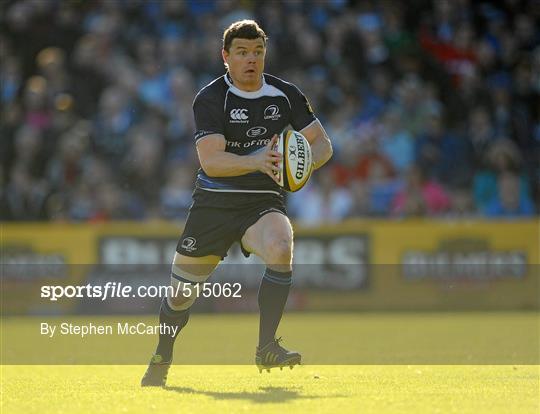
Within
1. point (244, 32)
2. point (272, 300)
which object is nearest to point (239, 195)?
point (272, 300)

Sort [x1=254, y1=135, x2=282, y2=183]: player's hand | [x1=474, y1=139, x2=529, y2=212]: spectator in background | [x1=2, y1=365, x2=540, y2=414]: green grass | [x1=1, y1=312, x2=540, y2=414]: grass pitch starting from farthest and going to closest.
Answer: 1. [x1=474, y1=139, x2=529, y2=212]: spectator in background
2. [x1=254, y1=135, x2=282, y2=183]: player's hand
3. [x1=1, y1=312, x2=540, y2=414]: grass pitch
4. [x1=2, y1=365, x2=540, y2=414]: green grass

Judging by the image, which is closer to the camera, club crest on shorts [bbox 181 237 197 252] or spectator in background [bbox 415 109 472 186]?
club crest on shorts [bbox 181 237 197 252]

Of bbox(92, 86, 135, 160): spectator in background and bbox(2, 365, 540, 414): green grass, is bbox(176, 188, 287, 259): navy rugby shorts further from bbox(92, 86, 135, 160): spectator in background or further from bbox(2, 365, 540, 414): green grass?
bbox(92, 86, 135, 160): spectator in background

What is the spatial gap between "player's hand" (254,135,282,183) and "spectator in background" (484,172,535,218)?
1011 centimetres

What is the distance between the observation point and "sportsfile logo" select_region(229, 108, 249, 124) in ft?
26.0

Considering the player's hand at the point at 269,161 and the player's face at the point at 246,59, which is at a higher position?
the player's face at the point at 246,59

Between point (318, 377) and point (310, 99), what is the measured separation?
1027 centimetres

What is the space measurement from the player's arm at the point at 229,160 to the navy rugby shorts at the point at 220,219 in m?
0.23

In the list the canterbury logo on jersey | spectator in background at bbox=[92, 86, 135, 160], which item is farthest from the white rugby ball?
spectator in background at bbox=[92, 86, 135, 160]

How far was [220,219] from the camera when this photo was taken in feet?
26.0

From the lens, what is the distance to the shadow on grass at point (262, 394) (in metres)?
7.03

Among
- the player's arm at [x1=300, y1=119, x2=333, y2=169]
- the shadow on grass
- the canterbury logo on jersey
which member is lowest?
the shadow on grass

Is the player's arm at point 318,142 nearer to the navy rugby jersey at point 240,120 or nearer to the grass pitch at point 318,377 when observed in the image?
the navy rugby jersey at point 240,120

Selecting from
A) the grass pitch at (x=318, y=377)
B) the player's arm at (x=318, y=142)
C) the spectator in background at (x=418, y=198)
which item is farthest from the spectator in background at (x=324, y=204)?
the player's arm at (x=318, y=142)
